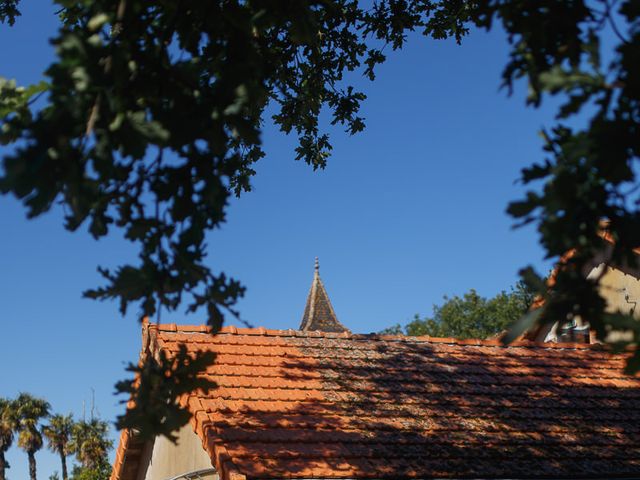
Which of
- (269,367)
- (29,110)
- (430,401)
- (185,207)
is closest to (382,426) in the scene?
(430,401)

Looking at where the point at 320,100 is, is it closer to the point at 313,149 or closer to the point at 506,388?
the point at 313,149

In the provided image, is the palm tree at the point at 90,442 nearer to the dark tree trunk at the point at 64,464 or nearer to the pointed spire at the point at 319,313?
the dark tree trunk at the point at 64,464

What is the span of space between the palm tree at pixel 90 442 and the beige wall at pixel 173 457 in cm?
2665

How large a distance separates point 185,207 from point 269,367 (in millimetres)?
7028

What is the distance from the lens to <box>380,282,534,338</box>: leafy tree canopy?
5388 cm

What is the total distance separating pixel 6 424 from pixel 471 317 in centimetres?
2888

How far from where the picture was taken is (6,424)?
4059 cm

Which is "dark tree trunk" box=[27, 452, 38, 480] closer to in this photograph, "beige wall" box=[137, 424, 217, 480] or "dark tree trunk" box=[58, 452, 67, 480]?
"dark tree trunk" box=[58, 452, 67, 480]

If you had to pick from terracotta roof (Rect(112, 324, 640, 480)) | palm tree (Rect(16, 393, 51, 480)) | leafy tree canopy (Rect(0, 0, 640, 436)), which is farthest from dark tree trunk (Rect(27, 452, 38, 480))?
leafy tree canopy (Rect(0, 0, 640, 436))

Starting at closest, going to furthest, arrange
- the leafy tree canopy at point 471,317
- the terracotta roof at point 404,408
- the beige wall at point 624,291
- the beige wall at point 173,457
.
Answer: the terracotta roof at point 404,408 < the beige wall at point 173,457 < the beige wall at point 624,291 < the leafy tree canopy at point 471,317

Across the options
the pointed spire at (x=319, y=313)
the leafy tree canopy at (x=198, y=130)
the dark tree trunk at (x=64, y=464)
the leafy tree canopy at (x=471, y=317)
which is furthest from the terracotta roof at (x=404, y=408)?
the leafy tree canopy at (x=471, y=317)

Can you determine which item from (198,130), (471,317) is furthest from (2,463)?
(198,130)

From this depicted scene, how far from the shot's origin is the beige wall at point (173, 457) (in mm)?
11195

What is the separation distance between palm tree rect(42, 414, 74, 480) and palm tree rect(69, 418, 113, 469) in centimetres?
44
